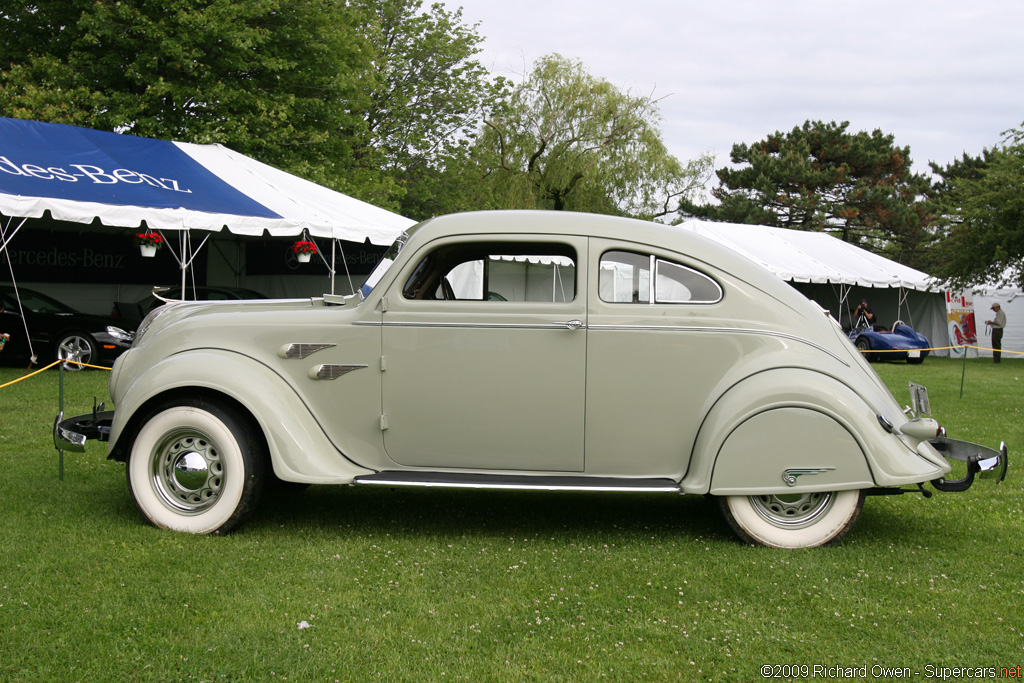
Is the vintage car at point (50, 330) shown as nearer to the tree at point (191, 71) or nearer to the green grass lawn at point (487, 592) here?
the tree at point (191, 71)

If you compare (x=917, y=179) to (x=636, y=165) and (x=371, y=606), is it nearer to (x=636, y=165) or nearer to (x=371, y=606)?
(x=636, y=165)

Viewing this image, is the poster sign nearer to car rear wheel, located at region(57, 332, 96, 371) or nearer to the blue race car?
the blue race car

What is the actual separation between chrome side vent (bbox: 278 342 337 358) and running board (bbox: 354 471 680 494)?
81cm

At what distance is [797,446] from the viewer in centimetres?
486

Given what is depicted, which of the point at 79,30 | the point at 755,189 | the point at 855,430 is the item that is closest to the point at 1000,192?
the point at 755,189

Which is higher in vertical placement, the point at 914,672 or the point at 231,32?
the point at 231,32

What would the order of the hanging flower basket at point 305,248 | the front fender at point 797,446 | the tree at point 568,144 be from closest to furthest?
the front fender at point 797,446 < the hanging flower basket at point 305,248 < the tree at point 568,144

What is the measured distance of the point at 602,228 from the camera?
5.19 m

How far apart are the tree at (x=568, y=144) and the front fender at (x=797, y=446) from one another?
2805cm

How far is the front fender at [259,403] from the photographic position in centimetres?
499

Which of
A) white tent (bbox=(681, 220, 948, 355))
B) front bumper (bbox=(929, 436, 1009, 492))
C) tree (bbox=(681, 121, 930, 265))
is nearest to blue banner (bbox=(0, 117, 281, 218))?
front bumper (bbox=(929, 436, 1009, 492))

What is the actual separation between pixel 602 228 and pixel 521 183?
2754cm

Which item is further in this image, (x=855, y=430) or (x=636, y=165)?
(x=636, y=165)

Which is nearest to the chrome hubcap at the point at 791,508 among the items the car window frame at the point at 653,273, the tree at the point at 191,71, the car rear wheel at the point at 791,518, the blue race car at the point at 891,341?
the car rear wheel at the point at 791,518
